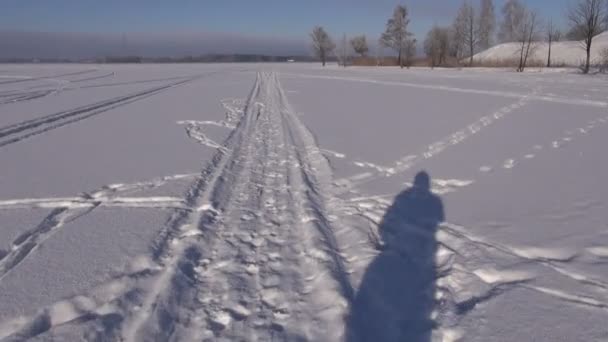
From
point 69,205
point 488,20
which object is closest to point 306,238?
point 69,205

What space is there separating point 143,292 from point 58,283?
0.76 m

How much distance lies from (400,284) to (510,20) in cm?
8445

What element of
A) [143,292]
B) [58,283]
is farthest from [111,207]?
[143,292]

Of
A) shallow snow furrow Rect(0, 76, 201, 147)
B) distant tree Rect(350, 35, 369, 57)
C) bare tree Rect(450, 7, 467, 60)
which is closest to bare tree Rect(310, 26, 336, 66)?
distant tree Rect(350, 35, 369, 57)

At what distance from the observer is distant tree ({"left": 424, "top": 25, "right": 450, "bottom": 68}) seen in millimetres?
61500

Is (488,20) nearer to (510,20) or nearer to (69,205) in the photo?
(510,20)

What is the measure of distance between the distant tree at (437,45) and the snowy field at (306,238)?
5847 centimetres

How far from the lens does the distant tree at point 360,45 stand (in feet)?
279

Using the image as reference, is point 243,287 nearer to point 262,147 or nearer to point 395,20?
point 262,147

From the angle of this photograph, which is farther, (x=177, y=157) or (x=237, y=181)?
(x=177, y=157)

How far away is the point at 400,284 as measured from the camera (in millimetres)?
3135

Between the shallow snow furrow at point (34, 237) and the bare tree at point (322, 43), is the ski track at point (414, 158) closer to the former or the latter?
the shallow snow furrow at point (34, 237)

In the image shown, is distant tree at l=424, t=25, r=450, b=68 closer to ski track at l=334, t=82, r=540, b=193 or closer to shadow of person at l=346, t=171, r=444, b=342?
ski track at l=334, t=82, r=540, b=193

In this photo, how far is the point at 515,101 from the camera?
48.5 ft
